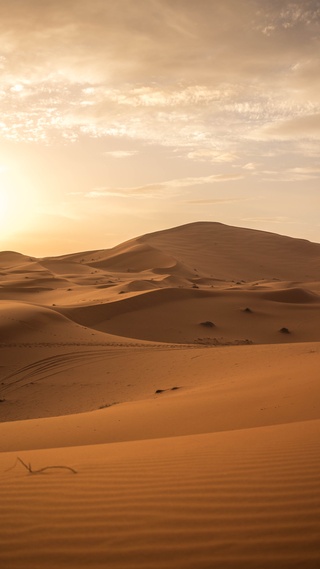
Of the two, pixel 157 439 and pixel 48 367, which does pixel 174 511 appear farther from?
pixel 48 367

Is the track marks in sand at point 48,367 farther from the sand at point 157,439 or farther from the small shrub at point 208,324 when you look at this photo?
the small shrub at point 208,324

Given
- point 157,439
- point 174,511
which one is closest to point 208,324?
point 157,439

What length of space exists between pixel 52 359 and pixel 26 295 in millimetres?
14224

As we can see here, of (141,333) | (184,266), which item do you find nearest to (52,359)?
(141,333)

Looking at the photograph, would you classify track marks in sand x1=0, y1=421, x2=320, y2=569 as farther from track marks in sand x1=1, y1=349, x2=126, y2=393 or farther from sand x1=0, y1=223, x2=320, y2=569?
track marks in sand x1=1, y1=349, x2=126, y2=393

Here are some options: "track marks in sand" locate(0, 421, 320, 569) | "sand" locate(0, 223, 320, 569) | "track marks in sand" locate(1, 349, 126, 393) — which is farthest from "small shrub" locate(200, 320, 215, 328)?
"track marks in sand" locate(0, 421, 320, 569)

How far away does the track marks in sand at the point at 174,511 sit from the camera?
9.81ft

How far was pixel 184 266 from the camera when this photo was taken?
43.1 m

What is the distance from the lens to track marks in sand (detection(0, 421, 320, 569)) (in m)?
2.99

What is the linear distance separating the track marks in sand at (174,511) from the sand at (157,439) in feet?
0.03

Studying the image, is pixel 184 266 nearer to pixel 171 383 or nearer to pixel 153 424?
pixel 171 383

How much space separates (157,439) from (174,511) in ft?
8.49

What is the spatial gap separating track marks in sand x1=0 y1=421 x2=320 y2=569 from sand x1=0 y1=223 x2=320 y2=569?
10 mm

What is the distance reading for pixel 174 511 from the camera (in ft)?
11.4
